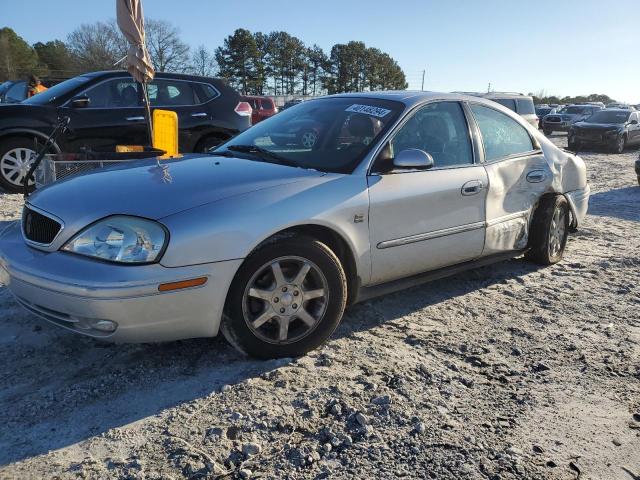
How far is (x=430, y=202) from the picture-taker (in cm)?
352

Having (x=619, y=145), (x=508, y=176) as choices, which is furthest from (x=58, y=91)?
(x=619, y=145)

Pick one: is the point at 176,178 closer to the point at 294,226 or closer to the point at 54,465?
the point at 294,226

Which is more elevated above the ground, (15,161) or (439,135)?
(439,135)

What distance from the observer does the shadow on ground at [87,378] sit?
2.31 meters

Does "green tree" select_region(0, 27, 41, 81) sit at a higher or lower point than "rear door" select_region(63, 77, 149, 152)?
higher

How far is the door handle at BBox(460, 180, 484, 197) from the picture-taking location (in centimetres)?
376

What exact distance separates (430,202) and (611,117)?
18094 mm

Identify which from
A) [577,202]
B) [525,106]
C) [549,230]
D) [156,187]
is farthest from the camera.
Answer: [525,106]

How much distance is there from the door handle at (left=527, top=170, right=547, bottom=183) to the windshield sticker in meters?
1.50

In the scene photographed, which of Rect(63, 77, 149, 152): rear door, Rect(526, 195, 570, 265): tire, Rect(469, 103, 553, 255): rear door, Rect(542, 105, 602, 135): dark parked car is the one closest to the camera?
Rect(469, 103, 553, 255): rear door

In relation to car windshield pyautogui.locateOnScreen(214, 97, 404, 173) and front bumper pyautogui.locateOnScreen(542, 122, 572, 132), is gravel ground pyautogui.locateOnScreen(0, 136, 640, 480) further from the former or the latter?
front bumper pyautogui.locateOnScreen(542, 122, 572, 132)

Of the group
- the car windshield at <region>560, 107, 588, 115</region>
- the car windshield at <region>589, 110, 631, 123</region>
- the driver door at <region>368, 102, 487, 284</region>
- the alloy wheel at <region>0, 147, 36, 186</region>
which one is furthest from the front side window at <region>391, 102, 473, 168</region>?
the car windshield at <region>560, 107, 588, 115</region>

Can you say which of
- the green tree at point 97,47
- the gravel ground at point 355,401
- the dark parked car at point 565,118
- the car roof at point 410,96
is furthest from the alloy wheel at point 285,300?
the green tree at point 97,47

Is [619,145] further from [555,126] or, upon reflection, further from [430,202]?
[430,202]
